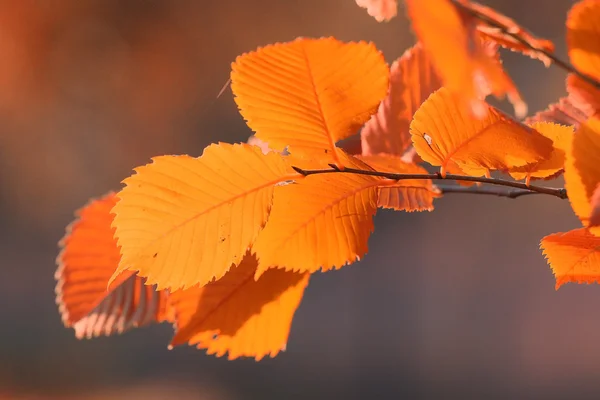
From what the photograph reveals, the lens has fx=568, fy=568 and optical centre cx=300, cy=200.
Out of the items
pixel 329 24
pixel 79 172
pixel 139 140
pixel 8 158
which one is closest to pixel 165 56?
pixel 139 140

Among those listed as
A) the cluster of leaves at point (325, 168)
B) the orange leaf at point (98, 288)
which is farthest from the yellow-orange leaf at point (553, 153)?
the orange leaf at point (98, 288)

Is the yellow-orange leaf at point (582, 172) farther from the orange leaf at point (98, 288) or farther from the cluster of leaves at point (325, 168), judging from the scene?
the orange leaf at point (98, 288)

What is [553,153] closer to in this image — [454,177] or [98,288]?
[454,177]

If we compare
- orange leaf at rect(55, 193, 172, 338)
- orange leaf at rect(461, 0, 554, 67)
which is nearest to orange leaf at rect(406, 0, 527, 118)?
orange leaf at rect(461, 0, 554, 67)

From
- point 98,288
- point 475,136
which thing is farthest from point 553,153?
point 98,288

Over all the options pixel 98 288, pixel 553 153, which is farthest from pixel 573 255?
pixel 98 288

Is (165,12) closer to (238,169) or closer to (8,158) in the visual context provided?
(8,158)
